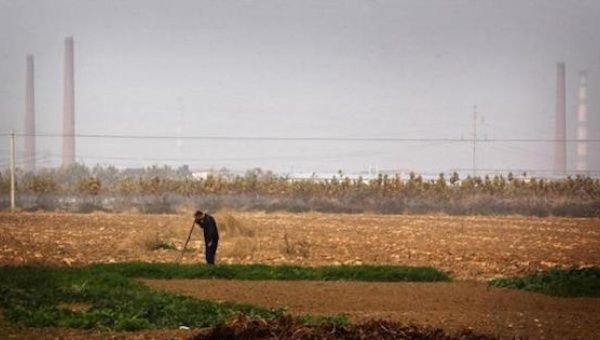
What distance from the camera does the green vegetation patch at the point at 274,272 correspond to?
18000 mm

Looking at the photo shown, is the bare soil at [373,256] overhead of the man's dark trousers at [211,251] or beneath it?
beneath

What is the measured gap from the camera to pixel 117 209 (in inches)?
1972

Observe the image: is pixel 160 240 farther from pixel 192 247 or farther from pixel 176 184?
pixel 176 184

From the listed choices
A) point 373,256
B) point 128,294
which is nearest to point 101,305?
point 128,294

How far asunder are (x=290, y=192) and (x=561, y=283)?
39133mm

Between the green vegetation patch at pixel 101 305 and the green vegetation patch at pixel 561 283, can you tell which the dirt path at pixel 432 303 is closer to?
the green vegetation patch at pixel 561 283

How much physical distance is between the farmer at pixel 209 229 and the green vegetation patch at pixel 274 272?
42 cm

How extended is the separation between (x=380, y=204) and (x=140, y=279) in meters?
36.0

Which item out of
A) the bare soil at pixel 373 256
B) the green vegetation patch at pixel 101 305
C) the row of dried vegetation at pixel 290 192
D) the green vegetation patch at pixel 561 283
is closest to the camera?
the green vegetation patch at pixel 101 305

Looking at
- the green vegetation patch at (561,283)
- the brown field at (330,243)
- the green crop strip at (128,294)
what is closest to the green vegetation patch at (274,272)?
the green crop strip at (128,294)

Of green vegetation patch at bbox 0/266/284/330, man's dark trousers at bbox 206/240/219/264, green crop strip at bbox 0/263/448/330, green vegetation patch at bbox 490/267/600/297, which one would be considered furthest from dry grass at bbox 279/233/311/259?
green vegetation patch at bbox 0/266/284/330

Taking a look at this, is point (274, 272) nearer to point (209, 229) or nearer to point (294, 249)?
point (209, 229)

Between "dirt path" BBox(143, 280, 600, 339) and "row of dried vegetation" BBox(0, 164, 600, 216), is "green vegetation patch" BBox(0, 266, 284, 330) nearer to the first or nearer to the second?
"dirt path" BBox(143, 280, 600, 339)

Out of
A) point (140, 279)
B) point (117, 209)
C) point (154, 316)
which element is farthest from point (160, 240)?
point (117, 209)
